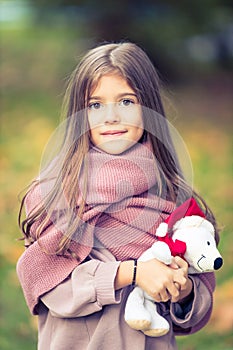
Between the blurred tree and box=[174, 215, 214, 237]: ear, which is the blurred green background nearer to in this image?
the blurred tree

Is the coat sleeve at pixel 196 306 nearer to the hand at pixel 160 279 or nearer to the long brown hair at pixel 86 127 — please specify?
the hand at pixel 160 279

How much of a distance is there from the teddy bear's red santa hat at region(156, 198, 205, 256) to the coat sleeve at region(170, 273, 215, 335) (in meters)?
0.14

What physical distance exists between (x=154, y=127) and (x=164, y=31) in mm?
6626

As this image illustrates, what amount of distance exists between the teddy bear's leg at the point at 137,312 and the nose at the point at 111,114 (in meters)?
0.46

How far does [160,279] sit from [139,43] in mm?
5715

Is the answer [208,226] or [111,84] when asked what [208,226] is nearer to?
[208,226]

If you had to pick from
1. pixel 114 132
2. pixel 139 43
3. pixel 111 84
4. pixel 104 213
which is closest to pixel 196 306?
pixel 104 213

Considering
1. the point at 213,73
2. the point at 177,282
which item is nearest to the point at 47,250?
the point at 177,282

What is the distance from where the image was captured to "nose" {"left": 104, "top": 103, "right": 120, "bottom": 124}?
7.25 ft

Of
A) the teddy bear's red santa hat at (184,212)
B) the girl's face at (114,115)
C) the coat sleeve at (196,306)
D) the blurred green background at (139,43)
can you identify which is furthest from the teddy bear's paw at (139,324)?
the blurred green background at (139,43)

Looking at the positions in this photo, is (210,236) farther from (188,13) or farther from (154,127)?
(188,13)

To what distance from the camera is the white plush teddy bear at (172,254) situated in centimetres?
213

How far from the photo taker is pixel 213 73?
9.45m

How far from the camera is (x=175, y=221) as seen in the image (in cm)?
222
